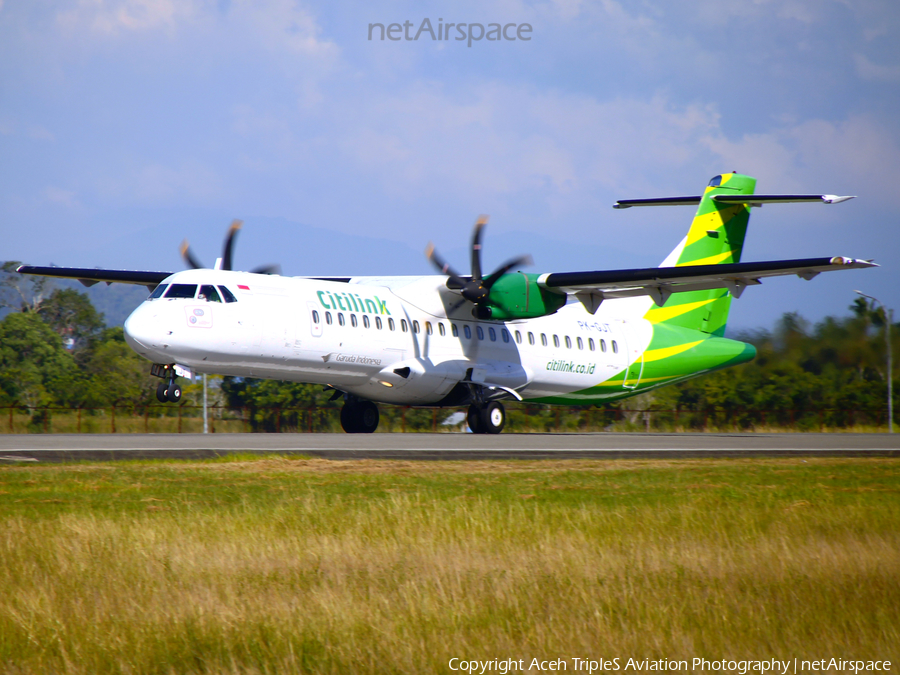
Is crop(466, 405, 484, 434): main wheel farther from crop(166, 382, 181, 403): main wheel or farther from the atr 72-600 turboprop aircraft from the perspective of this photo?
crop(166, 382, 181, 403): main wheel

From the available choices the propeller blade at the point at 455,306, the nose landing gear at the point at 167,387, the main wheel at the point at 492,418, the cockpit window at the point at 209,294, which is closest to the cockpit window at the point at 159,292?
the cockpit window at the point at 209,294

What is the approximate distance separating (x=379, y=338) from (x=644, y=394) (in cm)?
2028

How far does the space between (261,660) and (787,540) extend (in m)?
4.75

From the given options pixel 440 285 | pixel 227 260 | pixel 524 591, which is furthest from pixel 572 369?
pixel 524 591

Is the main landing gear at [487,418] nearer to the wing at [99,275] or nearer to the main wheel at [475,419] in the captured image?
the main wheel at [475,419]

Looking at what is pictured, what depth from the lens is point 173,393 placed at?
18.4 meters

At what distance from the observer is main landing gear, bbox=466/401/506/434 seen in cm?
2427

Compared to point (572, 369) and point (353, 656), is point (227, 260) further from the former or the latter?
point (353, 656)

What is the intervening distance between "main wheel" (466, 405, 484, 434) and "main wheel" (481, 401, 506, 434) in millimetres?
121

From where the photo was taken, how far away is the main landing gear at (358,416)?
81.5 feet

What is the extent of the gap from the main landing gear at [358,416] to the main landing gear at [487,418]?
2.72m

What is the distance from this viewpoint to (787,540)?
7.70 metres

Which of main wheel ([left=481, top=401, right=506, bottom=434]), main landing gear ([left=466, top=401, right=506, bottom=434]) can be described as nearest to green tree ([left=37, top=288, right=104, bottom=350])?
main landing gear ([left=466, top=401, right=506, bottom=434])

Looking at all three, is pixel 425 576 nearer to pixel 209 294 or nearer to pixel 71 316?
pixel 209 294
